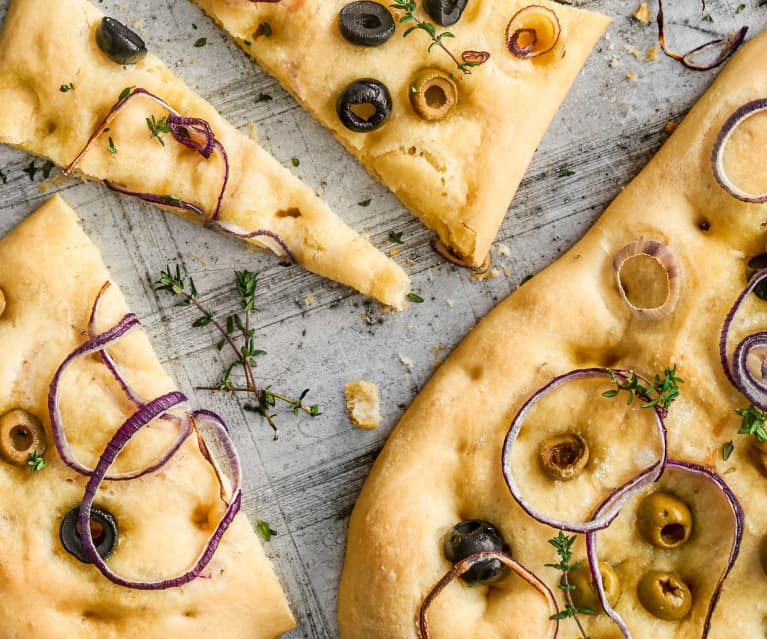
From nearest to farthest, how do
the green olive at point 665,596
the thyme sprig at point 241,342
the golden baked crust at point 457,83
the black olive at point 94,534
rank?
1. the green olive at point 665,596
2. the black olive at point 94,534
3. the golden baked crust at point 457,83
4. the thyme sprig at point 241,342

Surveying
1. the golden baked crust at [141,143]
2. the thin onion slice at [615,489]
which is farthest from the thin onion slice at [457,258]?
the thin onion slice at [615,489]

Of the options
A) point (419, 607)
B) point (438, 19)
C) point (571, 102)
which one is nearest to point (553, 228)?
point (571, 102)

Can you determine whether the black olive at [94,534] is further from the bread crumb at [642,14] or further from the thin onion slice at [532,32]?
the bread crumb at [642,14]

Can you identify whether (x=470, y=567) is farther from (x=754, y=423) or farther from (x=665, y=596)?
(x=754, y=423)

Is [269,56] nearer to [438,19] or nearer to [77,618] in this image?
[438,19]

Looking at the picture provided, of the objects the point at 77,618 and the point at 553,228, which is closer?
the point at 77,618

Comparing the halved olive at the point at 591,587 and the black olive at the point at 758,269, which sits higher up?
the black olive at the point at 758,269

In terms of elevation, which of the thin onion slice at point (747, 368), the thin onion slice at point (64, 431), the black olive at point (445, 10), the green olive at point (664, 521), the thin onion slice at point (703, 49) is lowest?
the thin onion slice at point (64, 431)
